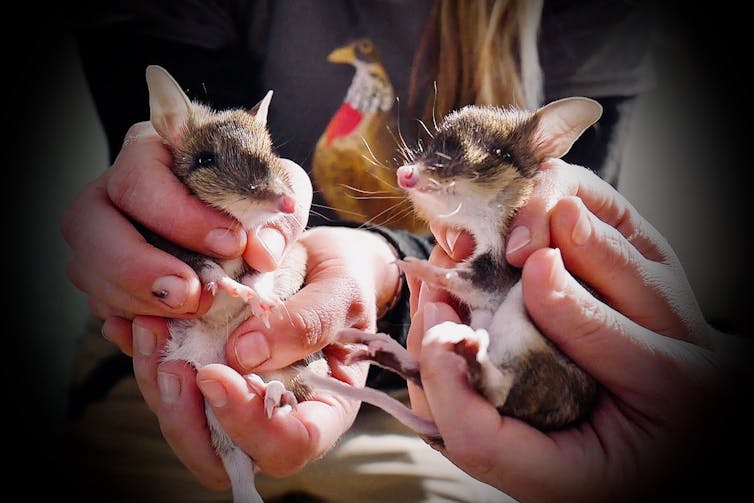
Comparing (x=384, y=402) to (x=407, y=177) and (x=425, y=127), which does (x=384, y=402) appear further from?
(x=425, y=127)

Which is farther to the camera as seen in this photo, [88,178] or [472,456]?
[88,178]

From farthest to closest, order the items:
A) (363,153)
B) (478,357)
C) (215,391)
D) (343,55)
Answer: (343,55) → (363,153) → (215,391) → (478,357)

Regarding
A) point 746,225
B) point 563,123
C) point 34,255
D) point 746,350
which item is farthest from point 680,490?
point 34,255

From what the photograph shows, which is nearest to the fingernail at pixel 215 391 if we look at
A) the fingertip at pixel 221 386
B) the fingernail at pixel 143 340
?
the fingertip at pixel 221 386

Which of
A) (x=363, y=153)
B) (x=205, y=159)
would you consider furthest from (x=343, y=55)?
(x=205, y=159)

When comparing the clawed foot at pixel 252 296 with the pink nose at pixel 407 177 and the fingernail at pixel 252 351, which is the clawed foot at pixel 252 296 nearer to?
the fingernail at pixel 252 351

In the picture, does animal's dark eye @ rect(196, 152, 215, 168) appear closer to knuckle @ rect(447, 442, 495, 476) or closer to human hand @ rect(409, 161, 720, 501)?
human hand @ rect(409, 161, 720, 501)

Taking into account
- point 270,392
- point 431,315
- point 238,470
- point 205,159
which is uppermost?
point 205,159

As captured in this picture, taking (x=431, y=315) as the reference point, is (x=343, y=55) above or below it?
above
